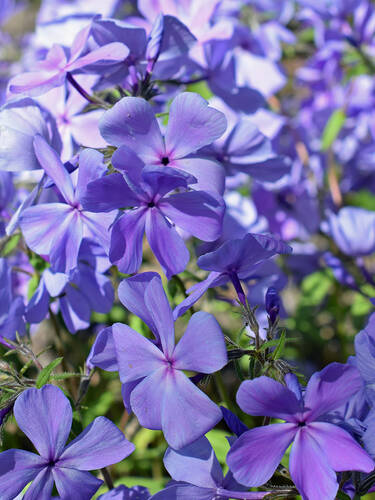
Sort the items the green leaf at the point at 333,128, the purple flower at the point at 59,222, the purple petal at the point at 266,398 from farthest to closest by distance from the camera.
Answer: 1. the green leaf at the point at 333,128
2. the purple flower at the point at 59,222
3. the purple petal at the point at 266,398

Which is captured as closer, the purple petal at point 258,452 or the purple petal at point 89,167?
the purple petal at point 258,452

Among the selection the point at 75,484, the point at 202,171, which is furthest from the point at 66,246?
the point at 75,484

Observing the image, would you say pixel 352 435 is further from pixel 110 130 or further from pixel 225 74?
pixel 225 74

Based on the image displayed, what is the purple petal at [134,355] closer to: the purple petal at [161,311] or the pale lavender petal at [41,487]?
the purple petal at [161,311]

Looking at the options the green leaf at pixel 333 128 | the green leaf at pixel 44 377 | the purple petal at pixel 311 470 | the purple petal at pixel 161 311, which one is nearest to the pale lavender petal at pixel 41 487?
the green leaf at pixel 44 377

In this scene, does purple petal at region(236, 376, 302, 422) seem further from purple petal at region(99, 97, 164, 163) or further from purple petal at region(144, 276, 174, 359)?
purple petal at region(99, 97, 164, 163)

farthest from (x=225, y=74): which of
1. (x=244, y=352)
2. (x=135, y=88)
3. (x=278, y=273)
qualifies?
(x=244, y=352)

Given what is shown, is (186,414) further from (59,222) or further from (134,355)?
(59,222)

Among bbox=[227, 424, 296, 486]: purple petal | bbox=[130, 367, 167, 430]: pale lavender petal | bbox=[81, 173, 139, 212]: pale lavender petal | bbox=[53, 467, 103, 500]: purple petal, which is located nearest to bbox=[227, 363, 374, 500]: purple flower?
bbox=[227, 424, 296, 486]: purple petal
